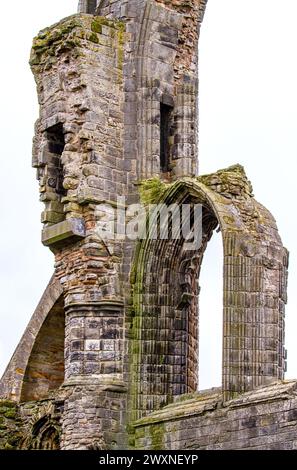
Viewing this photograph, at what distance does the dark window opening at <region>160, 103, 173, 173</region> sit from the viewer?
31172 millimetres

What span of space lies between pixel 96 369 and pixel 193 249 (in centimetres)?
232

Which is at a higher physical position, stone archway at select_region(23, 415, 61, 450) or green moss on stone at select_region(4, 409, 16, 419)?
green moss on stone at select_region(4, 409, 16, 419)

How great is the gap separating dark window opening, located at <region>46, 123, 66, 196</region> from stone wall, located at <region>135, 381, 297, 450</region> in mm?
3767

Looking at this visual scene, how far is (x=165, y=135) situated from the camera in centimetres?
3128

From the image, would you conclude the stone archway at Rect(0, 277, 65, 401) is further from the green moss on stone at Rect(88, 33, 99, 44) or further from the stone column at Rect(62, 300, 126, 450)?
the green moss on stone at Rect(88, 33, 99, 44)

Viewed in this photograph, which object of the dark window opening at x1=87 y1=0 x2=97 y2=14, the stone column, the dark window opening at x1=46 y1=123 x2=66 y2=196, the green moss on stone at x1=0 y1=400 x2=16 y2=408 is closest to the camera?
the stone column

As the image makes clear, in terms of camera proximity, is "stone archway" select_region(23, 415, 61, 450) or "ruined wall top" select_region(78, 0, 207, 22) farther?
"ruined wall top" select_region(78, 0, 207, 22)

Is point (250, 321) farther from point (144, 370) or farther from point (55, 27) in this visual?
point (55, 27)

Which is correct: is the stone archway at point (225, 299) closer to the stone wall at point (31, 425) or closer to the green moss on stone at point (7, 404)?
the stone wall at point (31, 425)

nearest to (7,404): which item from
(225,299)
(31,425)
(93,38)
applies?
(31,425)

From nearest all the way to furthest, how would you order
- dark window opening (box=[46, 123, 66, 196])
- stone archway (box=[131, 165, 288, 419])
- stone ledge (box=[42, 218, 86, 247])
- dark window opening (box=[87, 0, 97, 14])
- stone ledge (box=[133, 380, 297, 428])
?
stone ledge (box=[133, 380, 297, 428]), stone archway (box=[131, 165, 288, 419]), stone ledge (box=[42, 218, 86, 247]), dark window opening (box=[46, 123, 66, 196]), dark window opening (box=[87, 0, 97, 14])

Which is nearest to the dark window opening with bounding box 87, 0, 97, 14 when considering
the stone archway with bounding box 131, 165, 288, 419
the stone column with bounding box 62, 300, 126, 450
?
the stone archway with bounding box 131, 165, 288, 419

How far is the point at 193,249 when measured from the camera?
3036cm

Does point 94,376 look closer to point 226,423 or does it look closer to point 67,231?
point 67,231
